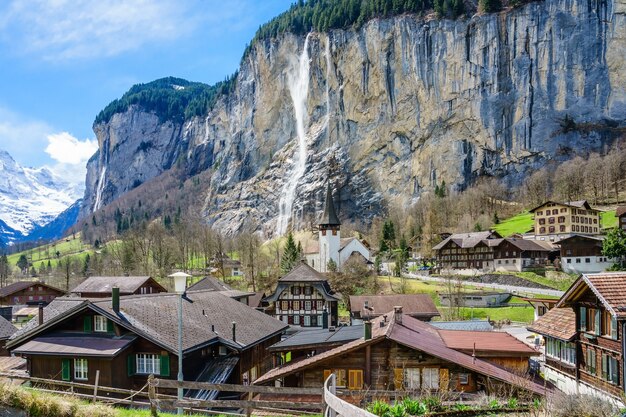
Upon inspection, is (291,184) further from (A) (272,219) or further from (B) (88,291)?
(B) (88,291)

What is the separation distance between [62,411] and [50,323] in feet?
45.1

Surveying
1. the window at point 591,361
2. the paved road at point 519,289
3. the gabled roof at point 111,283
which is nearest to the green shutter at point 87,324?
the window at point 591,361

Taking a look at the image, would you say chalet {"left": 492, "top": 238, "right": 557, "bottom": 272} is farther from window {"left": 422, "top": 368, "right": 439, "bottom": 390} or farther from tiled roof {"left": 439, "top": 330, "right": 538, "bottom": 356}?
window {"left": 422, "top": 368, "right": 439, "bottom": 390}

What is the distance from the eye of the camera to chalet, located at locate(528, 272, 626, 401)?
20172mm

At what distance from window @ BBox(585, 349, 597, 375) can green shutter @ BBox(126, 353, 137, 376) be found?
20.4 metres

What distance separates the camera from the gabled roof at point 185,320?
23297 millimetres

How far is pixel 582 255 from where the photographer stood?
67312 mm

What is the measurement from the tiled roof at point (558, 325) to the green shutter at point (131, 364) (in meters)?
20.4

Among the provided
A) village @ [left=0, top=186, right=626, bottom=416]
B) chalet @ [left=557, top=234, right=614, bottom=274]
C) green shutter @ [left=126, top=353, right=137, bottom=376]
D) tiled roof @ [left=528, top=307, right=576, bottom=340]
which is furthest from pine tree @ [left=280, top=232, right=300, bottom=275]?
green shutter @ [left=126, top=353, right=137, bottom=376]

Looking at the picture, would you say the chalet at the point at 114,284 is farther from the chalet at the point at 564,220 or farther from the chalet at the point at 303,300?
the chalet at the point at 564,220

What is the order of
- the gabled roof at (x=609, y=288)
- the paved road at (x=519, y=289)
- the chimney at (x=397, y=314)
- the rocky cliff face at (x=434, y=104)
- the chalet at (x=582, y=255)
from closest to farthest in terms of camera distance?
the gabled roof at (x=609, y=288) → the chimney at (x=397, y=314) → the paved road at (x=519, y=289) → the chalet at (x=582, y=255) → the rocky cliff face at (x=434, y=104)

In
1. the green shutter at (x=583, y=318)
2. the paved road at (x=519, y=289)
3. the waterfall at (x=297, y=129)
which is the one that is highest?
the waterfall at (x=297, y=129)

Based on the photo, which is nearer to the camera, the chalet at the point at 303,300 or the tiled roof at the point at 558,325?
the tiled roof at the point at 558,325

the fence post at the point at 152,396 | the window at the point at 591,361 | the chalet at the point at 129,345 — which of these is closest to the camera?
the fence post at the point at 152,396
